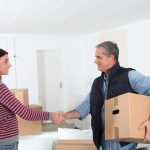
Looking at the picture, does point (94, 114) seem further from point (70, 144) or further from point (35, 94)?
point (35, 94)

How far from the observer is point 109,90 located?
228 centimetres

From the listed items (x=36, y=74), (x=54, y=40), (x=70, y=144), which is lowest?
(x=70, y=144)

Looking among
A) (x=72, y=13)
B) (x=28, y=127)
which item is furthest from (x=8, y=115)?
(x=72, y=13)

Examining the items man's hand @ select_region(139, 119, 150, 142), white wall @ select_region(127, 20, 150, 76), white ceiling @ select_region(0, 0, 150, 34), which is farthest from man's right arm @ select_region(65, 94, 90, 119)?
white wall @ select_region(127, 20, 150, 76)

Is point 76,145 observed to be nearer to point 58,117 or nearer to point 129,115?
point 58,117

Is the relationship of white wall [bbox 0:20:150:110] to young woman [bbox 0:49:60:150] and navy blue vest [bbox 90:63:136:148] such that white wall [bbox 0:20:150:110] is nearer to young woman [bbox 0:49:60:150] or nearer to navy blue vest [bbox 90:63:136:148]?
navy blue vest [bbox 90:63:136:148]

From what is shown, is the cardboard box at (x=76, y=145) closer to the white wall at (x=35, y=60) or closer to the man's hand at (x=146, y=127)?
the man's hand at (x=146, y=127)

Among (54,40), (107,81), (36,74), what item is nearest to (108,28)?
(54,40)

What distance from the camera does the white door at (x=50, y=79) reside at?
6.38 metres

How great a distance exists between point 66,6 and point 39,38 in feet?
9.53

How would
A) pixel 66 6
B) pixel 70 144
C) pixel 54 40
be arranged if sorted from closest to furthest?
pixel 70 144 → pixel 66 6 → pixel 54 40

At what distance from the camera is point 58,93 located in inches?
257

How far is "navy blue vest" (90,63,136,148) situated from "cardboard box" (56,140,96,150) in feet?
2.55

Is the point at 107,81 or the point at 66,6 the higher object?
the point at 66,6
